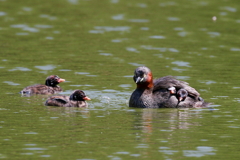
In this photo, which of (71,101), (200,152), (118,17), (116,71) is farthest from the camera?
(118,17)

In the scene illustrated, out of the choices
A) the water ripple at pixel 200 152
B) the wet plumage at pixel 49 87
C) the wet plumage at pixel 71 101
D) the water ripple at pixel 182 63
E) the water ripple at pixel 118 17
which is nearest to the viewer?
the water ripple at pixel 200 152

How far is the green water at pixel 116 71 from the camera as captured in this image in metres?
12.8

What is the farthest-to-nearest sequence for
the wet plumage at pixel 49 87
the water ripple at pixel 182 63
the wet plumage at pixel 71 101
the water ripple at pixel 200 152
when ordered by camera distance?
1. the water ripple at pixel 182 63
2. the wet plumage at pixel 49 87
3. the wet plumage at pixel 71 101
4. the water ripple at pixel 200 152

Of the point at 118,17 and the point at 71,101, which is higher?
the point at 118,17

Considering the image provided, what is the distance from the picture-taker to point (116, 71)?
2094 centimetres

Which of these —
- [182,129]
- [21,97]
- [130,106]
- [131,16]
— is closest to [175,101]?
[130,106]

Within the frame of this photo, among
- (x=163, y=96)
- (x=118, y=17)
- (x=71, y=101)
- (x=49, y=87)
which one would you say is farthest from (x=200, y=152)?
(x=118, y=17)

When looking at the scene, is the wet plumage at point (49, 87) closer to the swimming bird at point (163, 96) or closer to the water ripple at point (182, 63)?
the swimming bird at point (163, 96)

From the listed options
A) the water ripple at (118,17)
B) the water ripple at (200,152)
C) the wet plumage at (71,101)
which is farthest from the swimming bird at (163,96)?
the water ripple at (118,17)

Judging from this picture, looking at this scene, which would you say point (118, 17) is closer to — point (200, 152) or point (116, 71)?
point (116, 71)

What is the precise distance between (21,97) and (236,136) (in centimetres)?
646

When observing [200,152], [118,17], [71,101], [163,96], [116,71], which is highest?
[118,17]

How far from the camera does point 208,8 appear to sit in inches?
1299

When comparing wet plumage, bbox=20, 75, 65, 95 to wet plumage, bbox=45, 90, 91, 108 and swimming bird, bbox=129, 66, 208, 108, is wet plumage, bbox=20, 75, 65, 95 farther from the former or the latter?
swimming bird, bbox=129, 66, 208, 108
